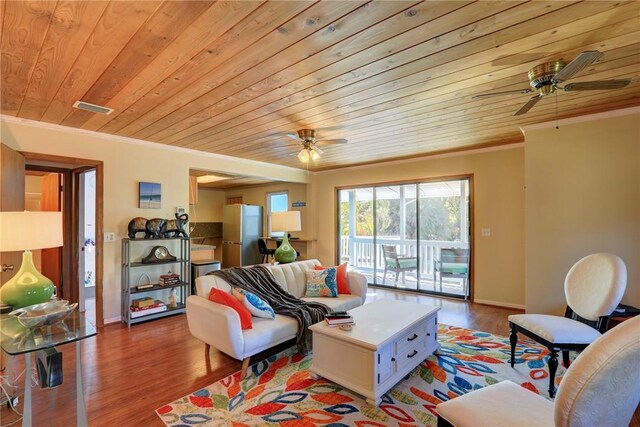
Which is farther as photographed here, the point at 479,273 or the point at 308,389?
the point at 479,273

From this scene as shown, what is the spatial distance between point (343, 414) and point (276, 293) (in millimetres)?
1557

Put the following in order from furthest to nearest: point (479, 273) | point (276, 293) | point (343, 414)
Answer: point (479, 273) < point (276, 293) < point (343, 414)

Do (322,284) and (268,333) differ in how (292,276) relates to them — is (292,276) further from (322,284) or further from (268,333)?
(268,333)

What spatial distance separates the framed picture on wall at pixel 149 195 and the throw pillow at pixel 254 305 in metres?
2.20

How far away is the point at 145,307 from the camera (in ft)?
13.1

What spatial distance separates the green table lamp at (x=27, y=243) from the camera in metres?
1.95

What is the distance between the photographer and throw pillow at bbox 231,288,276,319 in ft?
9.31

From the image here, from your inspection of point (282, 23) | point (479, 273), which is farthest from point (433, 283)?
point (282, 23)

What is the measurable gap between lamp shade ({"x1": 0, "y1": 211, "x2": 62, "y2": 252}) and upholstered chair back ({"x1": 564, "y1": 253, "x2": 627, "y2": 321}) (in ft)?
13.5

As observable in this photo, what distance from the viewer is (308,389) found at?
2.39 metres

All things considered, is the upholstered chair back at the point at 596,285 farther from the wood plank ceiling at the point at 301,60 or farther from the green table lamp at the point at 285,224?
the green table lamp at the point at 285,224

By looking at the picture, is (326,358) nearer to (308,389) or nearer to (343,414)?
(308,389)

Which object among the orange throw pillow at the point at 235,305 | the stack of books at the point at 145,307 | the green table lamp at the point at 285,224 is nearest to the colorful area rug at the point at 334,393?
the orange throw pillow at the point at 235,305

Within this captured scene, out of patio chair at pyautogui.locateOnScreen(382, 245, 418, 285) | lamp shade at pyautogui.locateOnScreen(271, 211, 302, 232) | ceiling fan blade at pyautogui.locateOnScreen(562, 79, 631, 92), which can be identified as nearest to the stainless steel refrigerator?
patio chair at pyautogui.locateOnScreen(382, 245, 418, 285)
